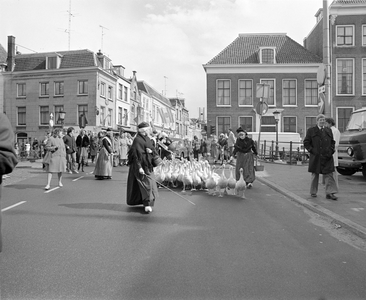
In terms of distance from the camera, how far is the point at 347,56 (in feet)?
112

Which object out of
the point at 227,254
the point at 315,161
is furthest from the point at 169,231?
the point at 315,161

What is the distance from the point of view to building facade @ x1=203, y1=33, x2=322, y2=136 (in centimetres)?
3578

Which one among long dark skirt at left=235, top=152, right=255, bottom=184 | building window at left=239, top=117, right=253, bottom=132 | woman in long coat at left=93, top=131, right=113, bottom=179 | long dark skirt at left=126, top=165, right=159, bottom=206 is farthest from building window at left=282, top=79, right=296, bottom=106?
long dark skirt at left=126, top=165, right=159, bottom=206

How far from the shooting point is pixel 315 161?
28.3ft

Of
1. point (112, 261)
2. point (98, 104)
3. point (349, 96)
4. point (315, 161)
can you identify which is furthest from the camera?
point (98, 104)

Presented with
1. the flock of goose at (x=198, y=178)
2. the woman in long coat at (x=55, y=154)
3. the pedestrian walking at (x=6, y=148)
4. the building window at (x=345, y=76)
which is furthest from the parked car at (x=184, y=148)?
the pedestrian walking at (x=6, y=148)

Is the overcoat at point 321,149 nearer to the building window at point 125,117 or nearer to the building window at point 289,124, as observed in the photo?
the building window at point 289,124

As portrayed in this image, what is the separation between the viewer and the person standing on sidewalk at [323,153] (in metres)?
8.52

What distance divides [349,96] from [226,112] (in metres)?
11.7

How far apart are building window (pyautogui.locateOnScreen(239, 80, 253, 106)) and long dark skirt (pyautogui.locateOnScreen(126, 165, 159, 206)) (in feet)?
98.9

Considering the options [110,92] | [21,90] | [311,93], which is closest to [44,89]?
[21,90]

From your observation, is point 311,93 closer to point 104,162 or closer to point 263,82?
point 263,82

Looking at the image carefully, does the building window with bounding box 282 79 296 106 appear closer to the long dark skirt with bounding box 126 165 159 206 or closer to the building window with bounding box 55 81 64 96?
the building window with bounding box 55 81 64 96

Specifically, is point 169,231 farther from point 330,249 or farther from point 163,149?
point 163,149
